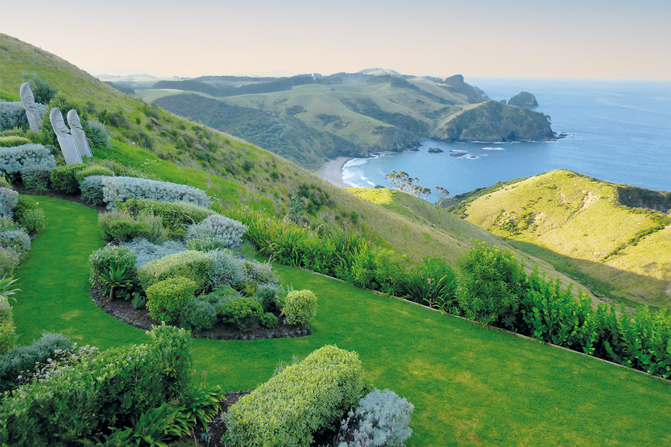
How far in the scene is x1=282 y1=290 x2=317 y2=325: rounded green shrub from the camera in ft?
23.6

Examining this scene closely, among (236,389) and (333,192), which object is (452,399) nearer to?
(236,389)

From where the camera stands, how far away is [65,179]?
12375mm

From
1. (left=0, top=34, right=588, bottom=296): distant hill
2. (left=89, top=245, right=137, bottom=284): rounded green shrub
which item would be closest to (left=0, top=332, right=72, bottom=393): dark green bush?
(left=89, top=245, right=137, bottom=284): rounded green shrub

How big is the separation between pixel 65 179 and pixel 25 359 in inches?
403

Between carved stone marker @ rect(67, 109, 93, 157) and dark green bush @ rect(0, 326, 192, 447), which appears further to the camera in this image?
carved stone marker @ rect(67, 109, 93, 157)

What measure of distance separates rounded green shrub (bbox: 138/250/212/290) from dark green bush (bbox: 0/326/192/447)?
9.01 ft

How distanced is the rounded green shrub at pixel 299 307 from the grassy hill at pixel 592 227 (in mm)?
73316

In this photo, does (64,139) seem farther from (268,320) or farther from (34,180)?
(268,320)

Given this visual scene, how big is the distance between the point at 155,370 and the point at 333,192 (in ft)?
124

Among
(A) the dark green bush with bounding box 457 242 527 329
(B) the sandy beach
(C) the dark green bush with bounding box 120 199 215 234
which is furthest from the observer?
(B) the sandy beach

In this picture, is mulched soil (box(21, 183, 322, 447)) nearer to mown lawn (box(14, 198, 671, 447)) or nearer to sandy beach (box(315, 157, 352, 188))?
mown lawn (box(14, 198, 671, 447))

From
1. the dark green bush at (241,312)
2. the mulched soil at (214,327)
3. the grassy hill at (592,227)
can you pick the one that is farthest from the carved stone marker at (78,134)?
the grassy hill at (592,227)

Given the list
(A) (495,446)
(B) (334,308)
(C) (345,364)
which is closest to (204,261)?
(B) (334,308)

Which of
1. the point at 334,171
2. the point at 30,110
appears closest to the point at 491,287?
the point at 30,110
